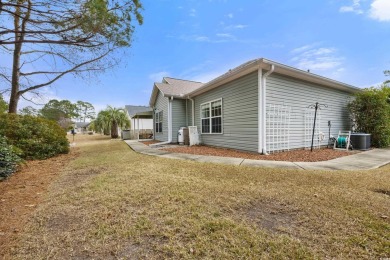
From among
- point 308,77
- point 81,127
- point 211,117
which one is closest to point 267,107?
point 308,77

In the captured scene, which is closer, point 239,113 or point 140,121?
point 239,113

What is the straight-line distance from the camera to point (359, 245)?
1.85 m

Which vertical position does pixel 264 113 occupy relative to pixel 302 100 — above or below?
below

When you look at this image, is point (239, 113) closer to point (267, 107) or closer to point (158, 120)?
point (267, 107)

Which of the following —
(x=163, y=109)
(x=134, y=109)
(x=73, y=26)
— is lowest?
(x=163, y=109)

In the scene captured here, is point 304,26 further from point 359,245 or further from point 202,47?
point 359,245

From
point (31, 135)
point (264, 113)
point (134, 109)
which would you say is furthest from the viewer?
point (134, 109)

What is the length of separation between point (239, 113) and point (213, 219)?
620cm

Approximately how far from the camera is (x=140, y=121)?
25.3m

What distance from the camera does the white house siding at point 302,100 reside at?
744 cm

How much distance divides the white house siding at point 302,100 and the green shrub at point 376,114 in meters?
0.90

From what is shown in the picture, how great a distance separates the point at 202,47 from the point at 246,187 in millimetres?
11649

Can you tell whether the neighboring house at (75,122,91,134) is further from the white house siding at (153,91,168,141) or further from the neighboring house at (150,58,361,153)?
the neighboring house at (150,58,361,153)

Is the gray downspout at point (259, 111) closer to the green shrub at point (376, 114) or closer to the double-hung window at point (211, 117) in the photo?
the double-hung window at point (211, 117)
